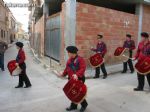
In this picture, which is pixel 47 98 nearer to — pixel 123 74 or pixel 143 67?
pixel 143 67

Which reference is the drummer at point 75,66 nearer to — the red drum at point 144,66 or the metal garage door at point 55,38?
the red drum at point 144,66

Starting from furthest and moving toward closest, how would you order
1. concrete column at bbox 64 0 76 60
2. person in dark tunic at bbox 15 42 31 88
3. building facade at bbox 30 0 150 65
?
building facade at bbox 30 0 150 65 < concrete column at bbox 64 0 76 60 < person in dark tunic at bbox 15 42 31 88

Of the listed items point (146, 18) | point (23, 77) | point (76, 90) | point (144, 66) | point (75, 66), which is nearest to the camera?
point (76, 90)

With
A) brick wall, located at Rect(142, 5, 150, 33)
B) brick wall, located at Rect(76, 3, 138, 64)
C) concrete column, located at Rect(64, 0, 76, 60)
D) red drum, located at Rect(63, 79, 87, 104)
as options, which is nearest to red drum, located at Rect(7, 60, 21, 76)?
red drum, located at Rect(63, 79, 87, 104)

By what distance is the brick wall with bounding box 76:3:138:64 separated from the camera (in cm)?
1234

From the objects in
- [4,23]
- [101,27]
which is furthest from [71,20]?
[4,23]

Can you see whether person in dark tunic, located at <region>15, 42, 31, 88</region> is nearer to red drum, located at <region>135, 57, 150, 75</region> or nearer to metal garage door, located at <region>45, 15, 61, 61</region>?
red drum, located at <region>135, 57, 150, 75</region>

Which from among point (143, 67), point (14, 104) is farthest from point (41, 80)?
point (143, 67)

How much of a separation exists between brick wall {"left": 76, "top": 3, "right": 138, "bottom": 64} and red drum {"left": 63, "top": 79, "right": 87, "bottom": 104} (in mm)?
6422

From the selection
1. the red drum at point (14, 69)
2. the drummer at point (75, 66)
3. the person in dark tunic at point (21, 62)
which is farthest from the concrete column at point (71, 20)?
the drummer at point (75, 66)

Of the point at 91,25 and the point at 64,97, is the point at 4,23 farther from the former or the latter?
the point at 64,97

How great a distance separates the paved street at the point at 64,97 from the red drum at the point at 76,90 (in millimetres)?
714

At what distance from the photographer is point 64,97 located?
25.4 feet

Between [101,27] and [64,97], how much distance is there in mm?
6439
